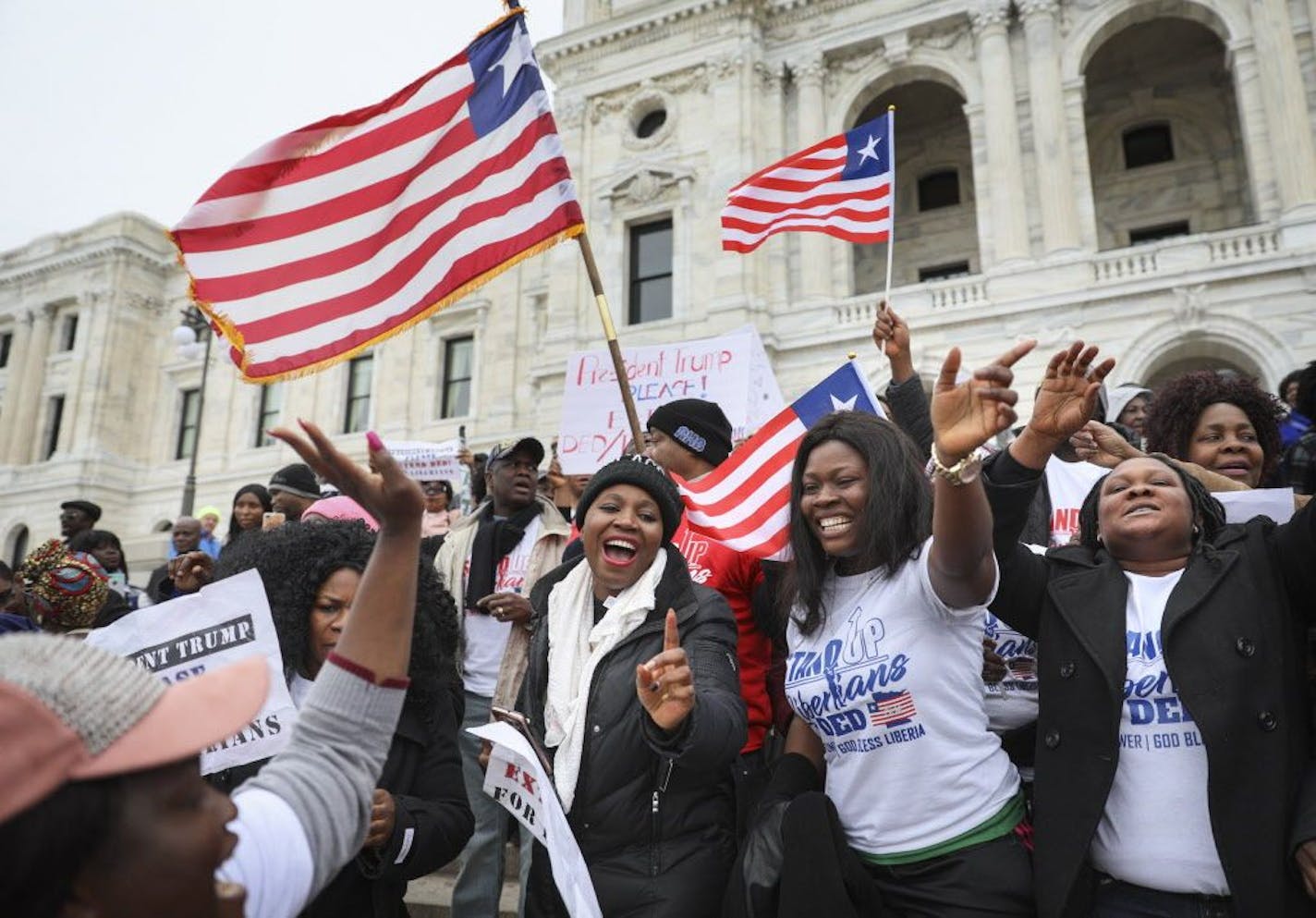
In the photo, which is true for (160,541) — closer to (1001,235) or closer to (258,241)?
(258,241)

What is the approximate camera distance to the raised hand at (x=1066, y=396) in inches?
82.6

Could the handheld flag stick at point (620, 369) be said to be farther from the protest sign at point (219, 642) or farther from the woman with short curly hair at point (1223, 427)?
the woman with short curly hair at point (1223, 427)

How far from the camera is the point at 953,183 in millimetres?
19375

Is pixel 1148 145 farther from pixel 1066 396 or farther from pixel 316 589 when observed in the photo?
pixel 316 589

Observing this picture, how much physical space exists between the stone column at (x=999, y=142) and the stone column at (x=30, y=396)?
103 ft

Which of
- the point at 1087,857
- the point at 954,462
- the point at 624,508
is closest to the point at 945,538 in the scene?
the point at 954,462

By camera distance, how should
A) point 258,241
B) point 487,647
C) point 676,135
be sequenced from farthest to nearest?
point 676,135 < point 487,647 < point 258,241

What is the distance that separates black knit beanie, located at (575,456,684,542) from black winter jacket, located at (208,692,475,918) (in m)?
0.79

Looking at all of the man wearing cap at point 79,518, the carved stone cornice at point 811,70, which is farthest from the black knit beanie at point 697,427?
the carved stone cornice at point 811,70

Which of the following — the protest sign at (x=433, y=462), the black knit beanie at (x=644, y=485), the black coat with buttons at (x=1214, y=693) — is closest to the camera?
the black coat with buttons at (x=1214, y=693)

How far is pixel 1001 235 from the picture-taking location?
15055mm

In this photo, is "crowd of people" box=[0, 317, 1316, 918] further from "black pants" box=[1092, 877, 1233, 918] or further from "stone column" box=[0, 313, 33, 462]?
"stone column" box=[0, 313, 33, 462]

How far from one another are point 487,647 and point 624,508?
6.73 feet

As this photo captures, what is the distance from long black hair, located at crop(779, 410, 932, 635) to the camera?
A: 2334 millimetres
